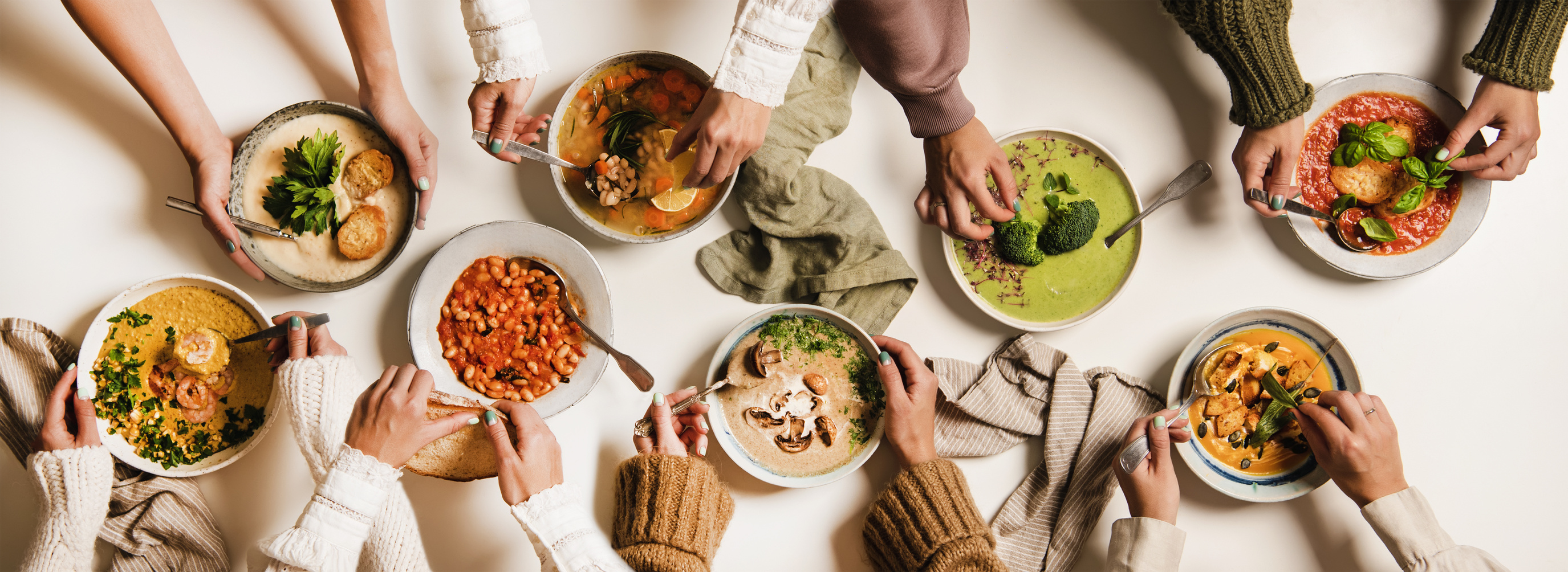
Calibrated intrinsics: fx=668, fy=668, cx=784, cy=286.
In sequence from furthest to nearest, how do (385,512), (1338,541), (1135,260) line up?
(1338,541) < (1135,260) < (385,512)

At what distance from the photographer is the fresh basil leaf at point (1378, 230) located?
2.06 m

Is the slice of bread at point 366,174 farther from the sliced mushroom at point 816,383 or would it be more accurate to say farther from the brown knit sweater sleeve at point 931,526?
the brown knit sweater sleeve at point 931,526

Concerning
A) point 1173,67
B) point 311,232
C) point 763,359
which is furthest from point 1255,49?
point 311,232

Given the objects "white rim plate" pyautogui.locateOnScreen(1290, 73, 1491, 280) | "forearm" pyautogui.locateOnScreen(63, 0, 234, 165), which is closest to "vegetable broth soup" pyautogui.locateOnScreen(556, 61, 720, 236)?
"forearm" pyautogui.locateOnScreen(63, 0, 234, 165)

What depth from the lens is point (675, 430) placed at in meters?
2.07

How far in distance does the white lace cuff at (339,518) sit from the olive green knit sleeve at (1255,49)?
265 centimetres

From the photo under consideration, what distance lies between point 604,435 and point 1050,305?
148 cm

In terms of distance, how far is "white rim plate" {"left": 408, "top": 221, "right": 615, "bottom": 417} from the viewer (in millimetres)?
1974

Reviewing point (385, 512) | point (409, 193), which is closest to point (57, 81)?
point (409, 193)

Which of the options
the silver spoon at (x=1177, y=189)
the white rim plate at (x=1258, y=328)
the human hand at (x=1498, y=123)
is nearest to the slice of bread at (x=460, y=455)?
the silver spoon at (x=1177, y=189)

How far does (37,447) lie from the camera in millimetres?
1939

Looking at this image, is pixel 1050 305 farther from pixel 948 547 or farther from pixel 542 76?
pixel 542 76

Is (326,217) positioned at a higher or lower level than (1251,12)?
lower

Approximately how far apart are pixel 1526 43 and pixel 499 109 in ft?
10.1
